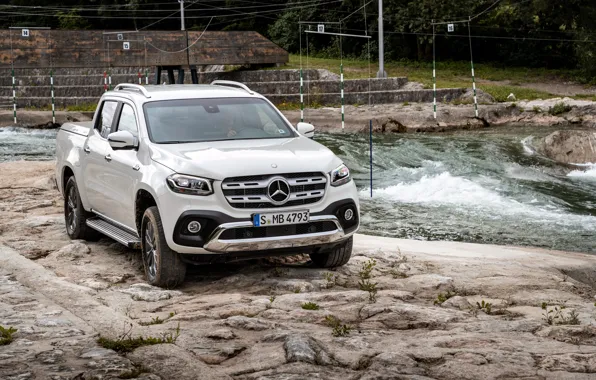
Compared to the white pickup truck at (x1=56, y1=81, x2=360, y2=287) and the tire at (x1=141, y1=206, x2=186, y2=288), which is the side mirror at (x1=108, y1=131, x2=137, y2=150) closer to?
the white pickup truck at (x1=56, y1=81, x2=360, y2=287)

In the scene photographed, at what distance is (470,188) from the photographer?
1898 cm

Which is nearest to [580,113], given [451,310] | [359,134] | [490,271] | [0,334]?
[359,134]

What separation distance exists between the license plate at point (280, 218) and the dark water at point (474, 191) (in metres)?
5.85

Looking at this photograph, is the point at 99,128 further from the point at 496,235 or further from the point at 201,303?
the point at 496,235

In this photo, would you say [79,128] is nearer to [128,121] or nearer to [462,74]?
[128,121]

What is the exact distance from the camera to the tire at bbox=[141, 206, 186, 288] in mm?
8672

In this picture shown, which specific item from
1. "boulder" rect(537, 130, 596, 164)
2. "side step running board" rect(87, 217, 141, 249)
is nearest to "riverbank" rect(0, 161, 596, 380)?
"side step running board" rect(87, 217, 141, 249)

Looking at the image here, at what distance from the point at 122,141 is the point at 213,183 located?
50.7 inches

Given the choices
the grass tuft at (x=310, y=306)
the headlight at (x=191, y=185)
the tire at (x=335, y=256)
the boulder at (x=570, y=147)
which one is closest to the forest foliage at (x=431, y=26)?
the boulder at (x=570, y=147)

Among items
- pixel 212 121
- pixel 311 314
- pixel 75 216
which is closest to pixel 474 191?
pixel 75 216

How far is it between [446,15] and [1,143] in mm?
22809

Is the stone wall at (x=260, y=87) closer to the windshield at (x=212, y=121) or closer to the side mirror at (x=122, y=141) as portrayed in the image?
A: the windshield at (x=212, y=121)

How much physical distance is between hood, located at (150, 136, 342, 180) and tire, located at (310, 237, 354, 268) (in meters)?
0.83

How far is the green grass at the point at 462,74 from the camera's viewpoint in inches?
1401
